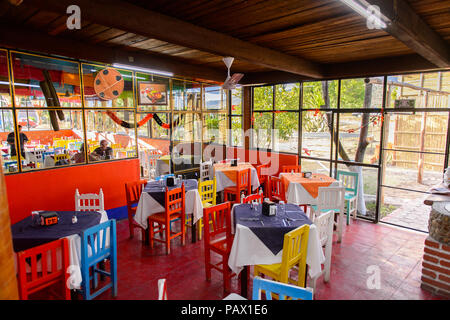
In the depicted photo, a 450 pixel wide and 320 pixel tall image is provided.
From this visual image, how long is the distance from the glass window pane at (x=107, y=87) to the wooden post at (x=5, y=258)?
4.59 meters

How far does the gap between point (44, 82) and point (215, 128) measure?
176 inches

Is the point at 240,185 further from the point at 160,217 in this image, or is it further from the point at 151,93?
the point at 151,93

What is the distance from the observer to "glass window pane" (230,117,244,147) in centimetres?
844

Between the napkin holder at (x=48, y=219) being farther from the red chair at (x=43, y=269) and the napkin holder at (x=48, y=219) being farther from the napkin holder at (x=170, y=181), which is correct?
the napkin holder at (x=170, y=181)

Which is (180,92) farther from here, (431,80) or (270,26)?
(431,80)

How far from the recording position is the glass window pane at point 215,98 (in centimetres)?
777

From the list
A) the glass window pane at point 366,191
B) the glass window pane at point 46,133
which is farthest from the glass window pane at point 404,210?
the glass window pane at point 46,133

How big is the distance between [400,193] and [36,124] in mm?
8617

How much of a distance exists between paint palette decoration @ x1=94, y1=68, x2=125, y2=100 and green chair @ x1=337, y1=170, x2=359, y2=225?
15.7 ft

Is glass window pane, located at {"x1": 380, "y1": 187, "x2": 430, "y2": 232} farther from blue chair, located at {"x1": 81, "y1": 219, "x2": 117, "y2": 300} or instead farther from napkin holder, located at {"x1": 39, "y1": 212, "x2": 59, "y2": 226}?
napkin holder, located at {"x1": 39, "y1": 212, "x2": 59, "y2": 226}

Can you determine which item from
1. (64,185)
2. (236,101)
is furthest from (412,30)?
(236,101)

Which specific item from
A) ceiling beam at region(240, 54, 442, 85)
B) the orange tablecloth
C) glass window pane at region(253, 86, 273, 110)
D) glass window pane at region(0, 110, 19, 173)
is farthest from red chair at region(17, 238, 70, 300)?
glass window pane at region(253, 86, 273, 110)

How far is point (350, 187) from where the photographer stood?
5926 mm

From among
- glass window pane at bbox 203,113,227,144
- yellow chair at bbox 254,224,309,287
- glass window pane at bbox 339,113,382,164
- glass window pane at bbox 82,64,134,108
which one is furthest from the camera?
glass window pane at bbox 203,113,227,144
